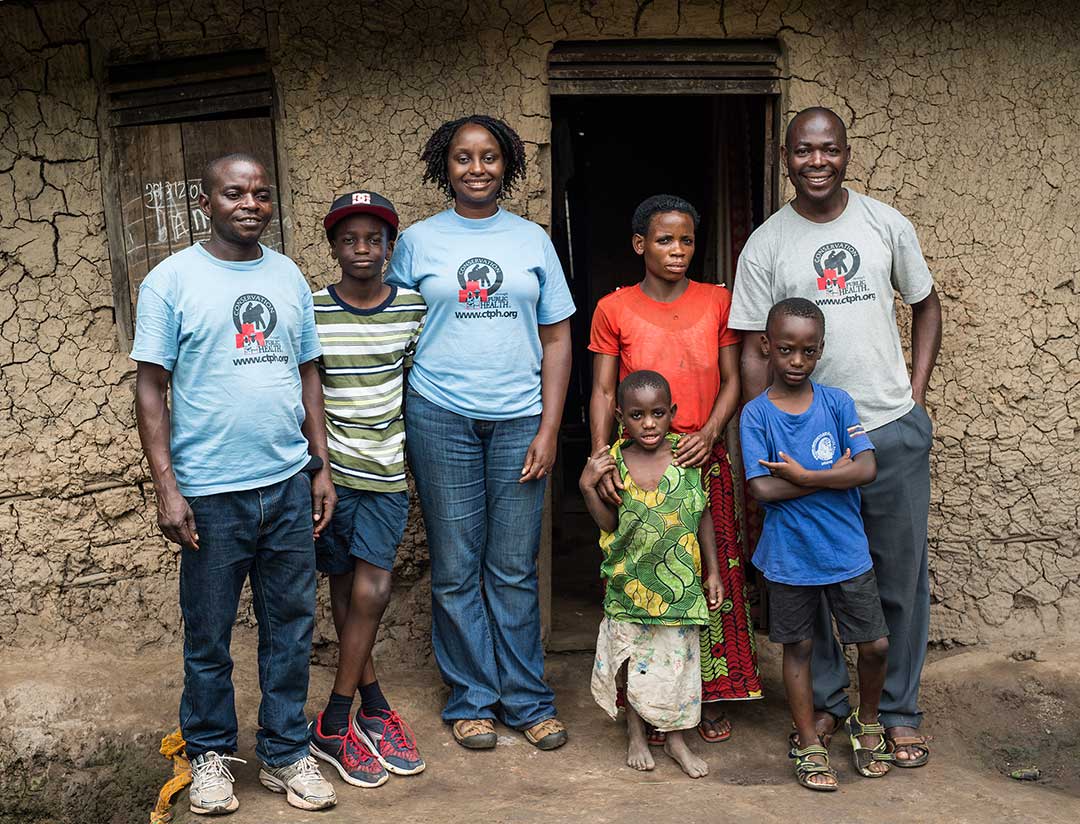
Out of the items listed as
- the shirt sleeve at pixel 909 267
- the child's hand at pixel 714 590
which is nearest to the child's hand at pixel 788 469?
the child's hand at pixel 714 590

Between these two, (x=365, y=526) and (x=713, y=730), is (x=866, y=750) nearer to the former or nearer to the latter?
(x=713, y=730)

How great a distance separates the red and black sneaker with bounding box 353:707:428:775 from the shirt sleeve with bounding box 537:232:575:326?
1.35 metres

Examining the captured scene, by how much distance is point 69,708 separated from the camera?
3.96 m

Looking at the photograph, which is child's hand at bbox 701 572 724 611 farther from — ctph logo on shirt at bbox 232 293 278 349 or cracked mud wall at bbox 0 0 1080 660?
ctph logo on shirt at bbox 232 293 278 349

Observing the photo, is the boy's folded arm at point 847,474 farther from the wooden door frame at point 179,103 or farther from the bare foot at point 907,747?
the wooden door frame at point 179,103

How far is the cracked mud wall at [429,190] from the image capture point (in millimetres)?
4121

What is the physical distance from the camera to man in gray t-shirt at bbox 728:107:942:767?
347 cm

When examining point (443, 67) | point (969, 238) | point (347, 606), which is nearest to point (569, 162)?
point (443, 67)

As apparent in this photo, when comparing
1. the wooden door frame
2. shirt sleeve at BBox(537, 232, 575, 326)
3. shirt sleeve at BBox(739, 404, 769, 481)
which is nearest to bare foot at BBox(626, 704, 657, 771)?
shirt sleeve at BBox(739, 404, 769, 481)

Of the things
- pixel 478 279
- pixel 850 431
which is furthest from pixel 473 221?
pixel 850 431

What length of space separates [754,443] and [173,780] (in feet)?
6.41

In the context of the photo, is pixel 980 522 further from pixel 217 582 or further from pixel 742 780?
pixel 217 582

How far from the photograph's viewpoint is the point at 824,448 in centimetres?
337

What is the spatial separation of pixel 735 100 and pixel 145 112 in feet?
8.22
